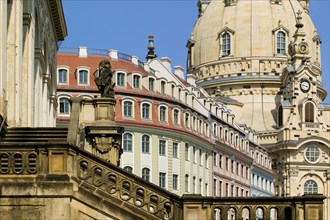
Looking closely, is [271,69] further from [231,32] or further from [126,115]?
[126,115]

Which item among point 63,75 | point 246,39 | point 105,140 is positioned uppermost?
point 246,39

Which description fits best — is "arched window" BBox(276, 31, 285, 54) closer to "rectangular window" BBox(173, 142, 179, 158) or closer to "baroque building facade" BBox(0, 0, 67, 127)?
"rectangular window" BBox(173, 142, 179, 158)

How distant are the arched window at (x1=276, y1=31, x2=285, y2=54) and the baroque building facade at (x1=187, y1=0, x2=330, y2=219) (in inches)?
5.6

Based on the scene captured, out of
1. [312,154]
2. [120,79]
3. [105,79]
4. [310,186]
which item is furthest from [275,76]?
[105,79]

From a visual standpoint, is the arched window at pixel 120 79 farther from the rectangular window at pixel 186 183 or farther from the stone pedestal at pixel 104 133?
the stone pedestal at pixel 104 133

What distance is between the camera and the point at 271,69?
15388 centimetres

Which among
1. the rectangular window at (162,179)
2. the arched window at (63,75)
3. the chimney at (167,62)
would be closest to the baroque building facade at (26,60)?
the arched window at (63,75)

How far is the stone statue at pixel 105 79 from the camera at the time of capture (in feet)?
130

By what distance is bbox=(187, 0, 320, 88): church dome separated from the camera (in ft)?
507

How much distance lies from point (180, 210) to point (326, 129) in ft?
397

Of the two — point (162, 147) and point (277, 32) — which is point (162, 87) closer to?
point (162, 147)

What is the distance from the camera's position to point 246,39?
156750 millimetres

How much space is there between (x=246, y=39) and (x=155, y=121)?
227ft

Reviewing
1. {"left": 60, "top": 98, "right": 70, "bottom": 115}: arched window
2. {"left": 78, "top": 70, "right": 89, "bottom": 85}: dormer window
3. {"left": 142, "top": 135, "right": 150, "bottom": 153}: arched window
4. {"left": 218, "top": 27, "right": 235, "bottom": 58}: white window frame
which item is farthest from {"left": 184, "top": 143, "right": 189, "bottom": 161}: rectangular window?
{"left": 218, "top": 27, "right": 235, "bottom": 58}: white window frame
